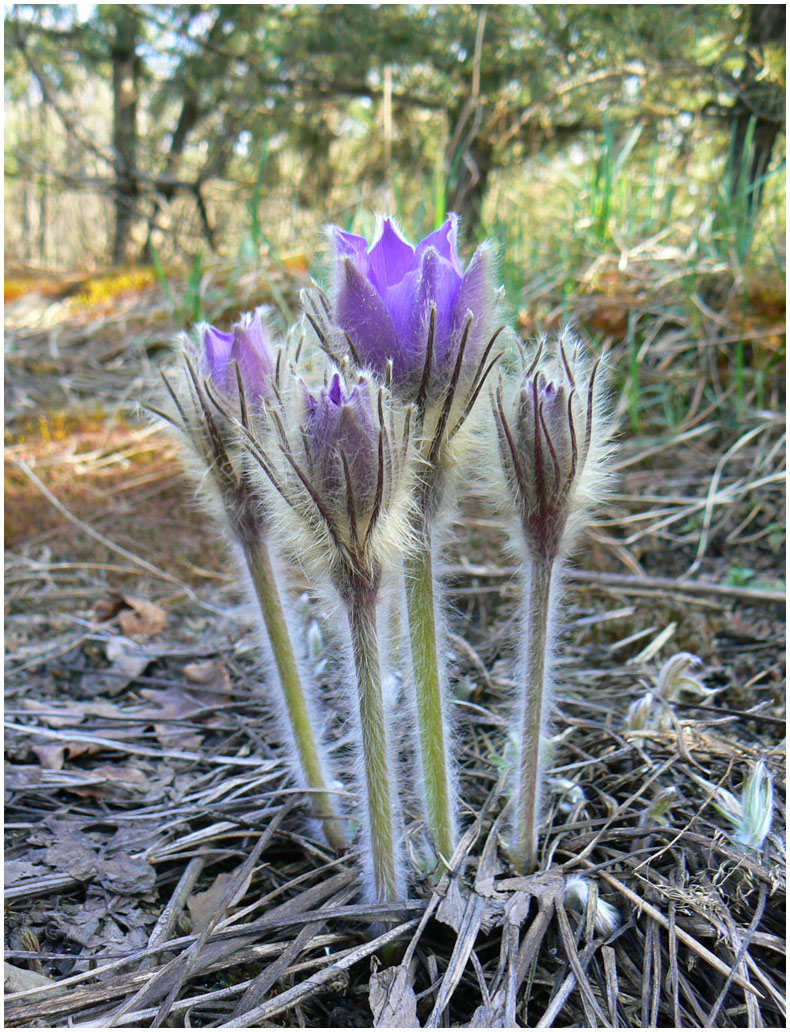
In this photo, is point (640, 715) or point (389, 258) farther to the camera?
point (640, 715)

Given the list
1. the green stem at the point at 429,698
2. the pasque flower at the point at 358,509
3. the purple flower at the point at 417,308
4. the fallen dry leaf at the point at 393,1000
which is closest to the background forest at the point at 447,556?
the fallen dry leaf at the point at 393,1000

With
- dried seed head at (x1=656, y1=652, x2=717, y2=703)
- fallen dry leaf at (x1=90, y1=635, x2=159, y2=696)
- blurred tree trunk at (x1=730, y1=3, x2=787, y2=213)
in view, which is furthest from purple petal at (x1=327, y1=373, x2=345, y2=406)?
blurred tree trunk at (x1=730, y1=3, x2=787, y2=213)

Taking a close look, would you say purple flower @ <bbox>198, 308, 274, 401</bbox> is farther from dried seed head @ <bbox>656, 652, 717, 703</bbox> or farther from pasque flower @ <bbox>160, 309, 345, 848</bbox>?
dried seed head @ <bbox>656, 652, 717, 703</bbox>

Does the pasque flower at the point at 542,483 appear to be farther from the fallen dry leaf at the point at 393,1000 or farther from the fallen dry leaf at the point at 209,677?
the fallen dry leaf at the point at 209,677

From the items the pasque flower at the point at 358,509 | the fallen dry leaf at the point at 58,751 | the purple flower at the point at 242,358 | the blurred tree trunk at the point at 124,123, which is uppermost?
the blurred tree trunk at the point at 124,123

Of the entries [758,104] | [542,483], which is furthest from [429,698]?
[758,104]

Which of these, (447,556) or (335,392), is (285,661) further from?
(335,392)

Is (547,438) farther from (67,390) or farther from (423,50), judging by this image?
(423,50)

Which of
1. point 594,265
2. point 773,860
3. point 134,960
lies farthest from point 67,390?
point 773,860
